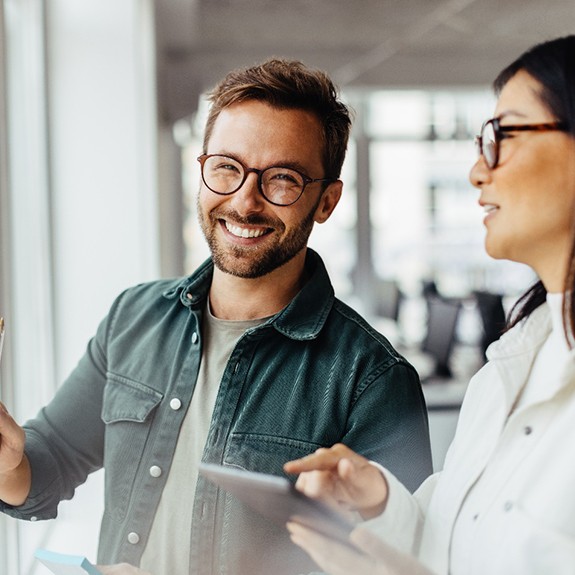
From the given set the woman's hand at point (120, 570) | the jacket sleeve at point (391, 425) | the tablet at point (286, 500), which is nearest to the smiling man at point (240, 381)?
the jacket sleeve at point (391, 425)

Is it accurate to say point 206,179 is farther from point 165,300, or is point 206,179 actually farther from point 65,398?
point 65,398

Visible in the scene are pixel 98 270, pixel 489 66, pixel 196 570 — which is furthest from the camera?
pixel 489 66

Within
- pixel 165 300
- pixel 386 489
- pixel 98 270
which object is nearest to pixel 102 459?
pixel 165 300

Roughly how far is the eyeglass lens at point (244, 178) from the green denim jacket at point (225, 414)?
0.59 ft

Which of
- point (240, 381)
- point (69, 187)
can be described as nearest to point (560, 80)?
point (240, 381)

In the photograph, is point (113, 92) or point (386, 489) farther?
point (113, 92)

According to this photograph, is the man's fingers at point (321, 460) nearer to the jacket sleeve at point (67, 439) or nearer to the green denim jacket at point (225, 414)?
the green denim jacket at point (225, 414)

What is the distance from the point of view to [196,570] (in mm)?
1438

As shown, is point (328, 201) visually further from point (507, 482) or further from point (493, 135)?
point (507, 482)

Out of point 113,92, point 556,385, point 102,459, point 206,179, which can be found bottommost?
point 102,459

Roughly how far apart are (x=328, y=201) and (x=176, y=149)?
656 centimetres

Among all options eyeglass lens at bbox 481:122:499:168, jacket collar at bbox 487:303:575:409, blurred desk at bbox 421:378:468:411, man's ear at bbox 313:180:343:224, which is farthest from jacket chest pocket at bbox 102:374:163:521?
blurred desk at bbox 421:378:468:411

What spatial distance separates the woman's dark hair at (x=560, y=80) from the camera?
105 cm

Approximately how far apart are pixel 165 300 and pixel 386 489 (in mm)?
683
